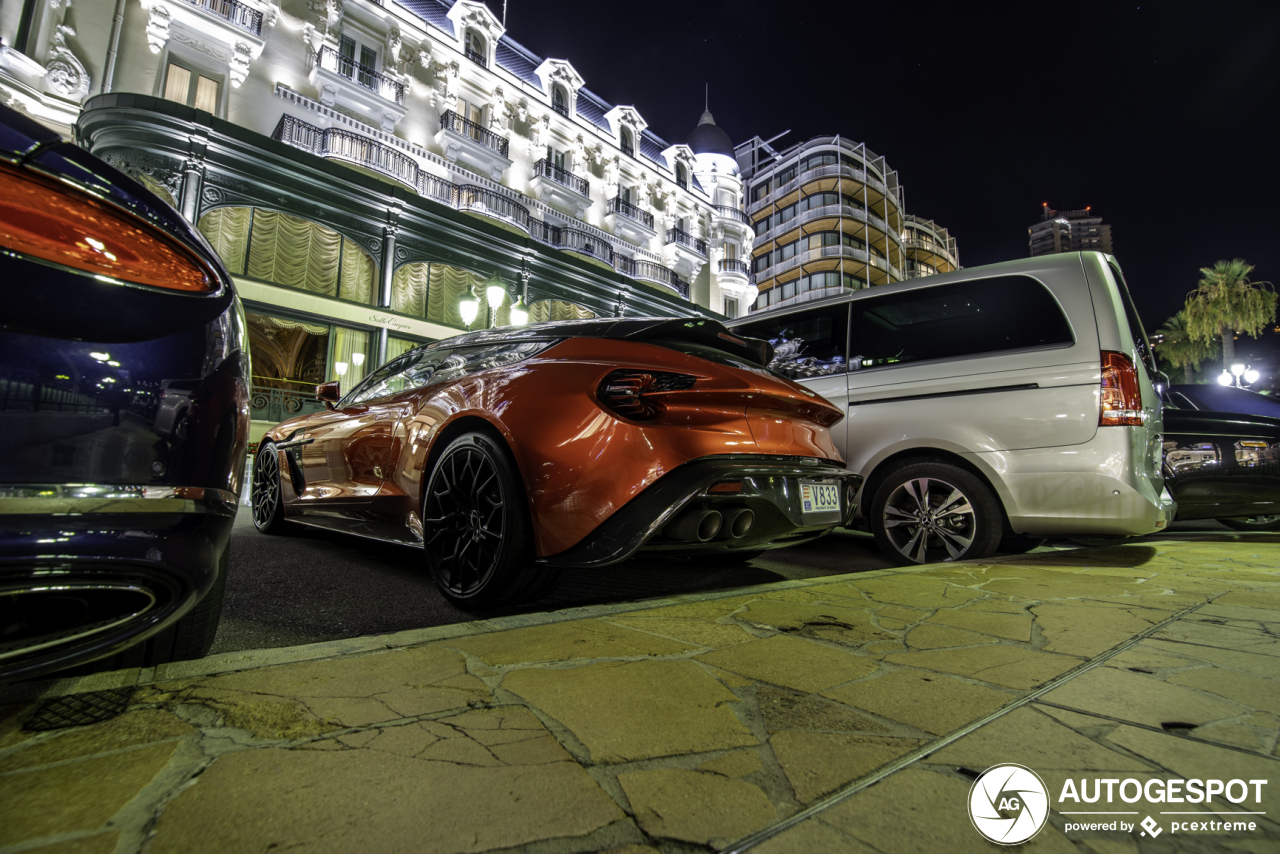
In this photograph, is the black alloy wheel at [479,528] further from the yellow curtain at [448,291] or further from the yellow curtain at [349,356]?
the yellow curtain at [448,291]

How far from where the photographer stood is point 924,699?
1.37 m

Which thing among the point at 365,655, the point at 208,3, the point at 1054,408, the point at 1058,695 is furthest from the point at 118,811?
the point at 208,3

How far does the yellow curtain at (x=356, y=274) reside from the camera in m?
14.7

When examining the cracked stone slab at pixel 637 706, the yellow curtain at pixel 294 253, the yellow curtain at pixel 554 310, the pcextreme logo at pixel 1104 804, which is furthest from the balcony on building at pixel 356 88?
the pcextreme logo at pixel 1104 804

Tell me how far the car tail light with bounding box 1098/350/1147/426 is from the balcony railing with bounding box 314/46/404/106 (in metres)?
19.6

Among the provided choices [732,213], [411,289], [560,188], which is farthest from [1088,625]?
[732,213]

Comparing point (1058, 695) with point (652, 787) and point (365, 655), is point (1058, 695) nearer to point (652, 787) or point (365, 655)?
point (652, 787)

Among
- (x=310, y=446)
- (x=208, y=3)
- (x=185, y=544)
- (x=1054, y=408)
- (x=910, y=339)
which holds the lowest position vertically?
(x=185, y=544)

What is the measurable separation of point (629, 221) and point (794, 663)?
24636 millimetres

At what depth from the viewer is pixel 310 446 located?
376cm

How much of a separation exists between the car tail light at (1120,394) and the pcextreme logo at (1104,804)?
269 centimetres

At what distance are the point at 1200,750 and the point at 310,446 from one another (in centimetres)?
416

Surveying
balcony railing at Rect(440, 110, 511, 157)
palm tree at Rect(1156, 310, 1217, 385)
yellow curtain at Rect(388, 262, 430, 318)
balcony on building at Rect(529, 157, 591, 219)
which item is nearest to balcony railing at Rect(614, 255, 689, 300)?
balcony on building at Rect(529, 157, 591, 219)

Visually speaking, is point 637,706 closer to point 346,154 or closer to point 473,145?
point 346,154
